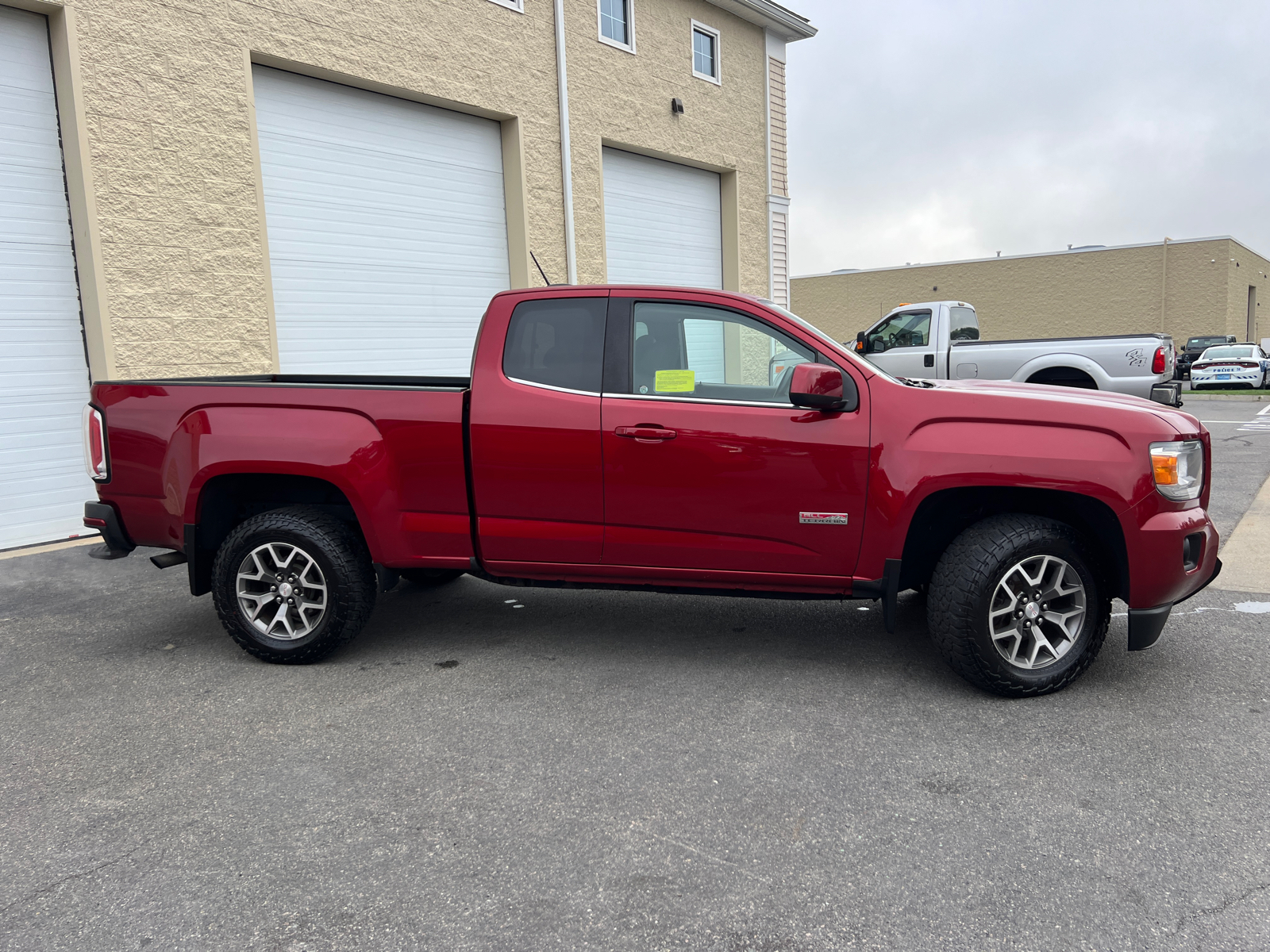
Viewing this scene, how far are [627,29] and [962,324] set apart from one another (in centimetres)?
661

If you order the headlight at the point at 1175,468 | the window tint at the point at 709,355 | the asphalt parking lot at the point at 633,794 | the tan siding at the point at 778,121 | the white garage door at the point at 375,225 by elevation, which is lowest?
the asphalt parking lot at the point at 633,794

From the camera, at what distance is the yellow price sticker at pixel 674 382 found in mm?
4230

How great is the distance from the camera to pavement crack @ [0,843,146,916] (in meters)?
2.58

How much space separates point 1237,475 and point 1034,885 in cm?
926

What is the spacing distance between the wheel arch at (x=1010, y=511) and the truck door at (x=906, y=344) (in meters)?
8.74

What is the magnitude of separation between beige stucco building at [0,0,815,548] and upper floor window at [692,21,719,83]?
0.15 ft

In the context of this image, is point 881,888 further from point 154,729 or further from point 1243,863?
point 154,729

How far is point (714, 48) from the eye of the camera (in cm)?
1449

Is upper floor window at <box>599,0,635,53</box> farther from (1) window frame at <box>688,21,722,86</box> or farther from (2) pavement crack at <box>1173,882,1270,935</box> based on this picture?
(2) pavement crack at <box>1173,882,1270,935</box>

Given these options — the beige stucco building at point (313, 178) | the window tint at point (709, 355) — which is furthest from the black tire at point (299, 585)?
the beige stucco building at point (313, 178)

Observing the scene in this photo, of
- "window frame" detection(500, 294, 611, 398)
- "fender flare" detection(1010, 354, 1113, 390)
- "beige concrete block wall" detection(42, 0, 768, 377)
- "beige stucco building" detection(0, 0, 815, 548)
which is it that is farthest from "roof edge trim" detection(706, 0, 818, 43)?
"window frame" detection(500, 294, 611, 398)

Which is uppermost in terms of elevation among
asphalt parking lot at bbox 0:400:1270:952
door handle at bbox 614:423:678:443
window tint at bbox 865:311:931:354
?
window tint at bbox 865:311:931:354

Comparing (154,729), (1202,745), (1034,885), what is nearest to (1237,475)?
(1202,745)

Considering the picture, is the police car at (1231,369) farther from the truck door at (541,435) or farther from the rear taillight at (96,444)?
the rear taillight at (96,444)
